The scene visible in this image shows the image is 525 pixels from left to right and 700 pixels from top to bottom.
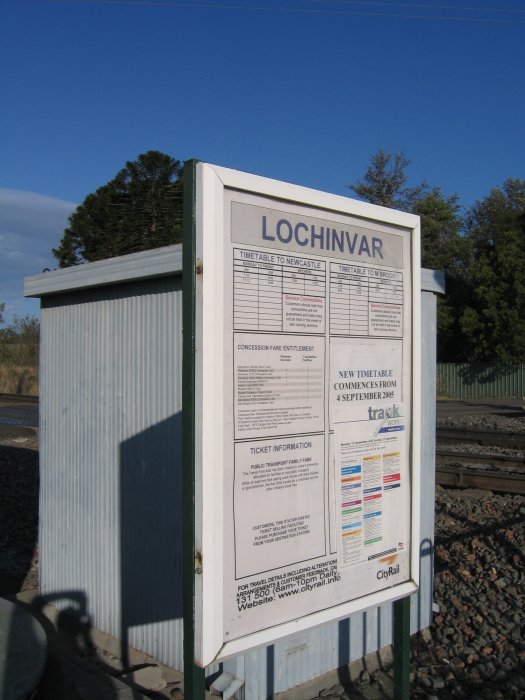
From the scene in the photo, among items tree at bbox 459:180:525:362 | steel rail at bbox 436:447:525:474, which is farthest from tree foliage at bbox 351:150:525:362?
steel rail at bbox 436:447:525:474

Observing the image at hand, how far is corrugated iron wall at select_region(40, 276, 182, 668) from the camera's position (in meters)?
5.04

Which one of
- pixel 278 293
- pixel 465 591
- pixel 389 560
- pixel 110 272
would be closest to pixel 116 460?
pixel 110 272

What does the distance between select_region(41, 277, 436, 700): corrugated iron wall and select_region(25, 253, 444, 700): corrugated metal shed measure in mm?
11

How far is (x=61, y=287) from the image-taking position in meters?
5.98

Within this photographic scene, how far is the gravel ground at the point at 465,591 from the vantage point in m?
5.03

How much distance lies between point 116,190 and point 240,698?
31.9 metres

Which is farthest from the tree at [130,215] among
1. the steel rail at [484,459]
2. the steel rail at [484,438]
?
the steel rail at [484,459]

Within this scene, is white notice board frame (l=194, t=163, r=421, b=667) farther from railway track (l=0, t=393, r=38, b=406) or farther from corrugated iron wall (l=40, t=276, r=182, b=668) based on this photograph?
railway track (l=0, t=393, r=38, b=406)

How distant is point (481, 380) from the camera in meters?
43.7

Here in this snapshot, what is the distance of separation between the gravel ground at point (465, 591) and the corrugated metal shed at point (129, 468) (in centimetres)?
32

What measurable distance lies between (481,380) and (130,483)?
135 feet

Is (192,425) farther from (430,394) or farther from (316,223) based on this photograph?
(430,394)

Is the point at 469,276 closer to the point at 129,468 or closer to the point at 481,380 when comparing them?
the point at 481,380

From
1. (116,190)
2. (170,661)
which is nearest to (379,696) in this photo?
(170,661)
